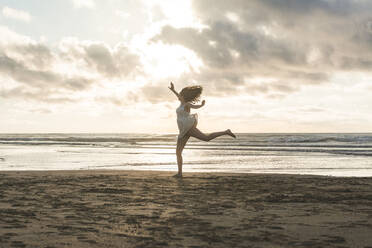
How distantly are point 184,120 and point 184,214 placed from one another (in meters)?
4.85

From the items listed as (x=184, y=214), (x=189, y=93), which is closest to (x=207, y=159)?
(x=189, y=93)

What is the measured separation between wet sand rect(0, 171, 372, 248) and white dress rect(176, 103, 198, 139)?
161 centimetres

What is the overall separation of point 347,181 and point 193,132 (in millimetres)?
3804

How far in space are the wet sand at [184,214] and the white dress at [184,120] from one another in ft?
5.28

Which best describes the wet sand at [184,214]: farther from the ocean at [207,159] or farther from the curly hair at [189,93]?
the ocean at [207,159]

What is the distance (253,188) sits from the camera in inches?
328

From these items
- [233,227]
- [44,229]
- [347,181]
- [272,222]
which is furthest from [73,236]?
[347,181]

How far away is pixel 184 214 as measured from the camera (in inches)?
216

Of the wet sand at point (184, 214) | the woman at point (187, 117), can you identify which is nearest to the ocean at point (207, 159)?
the woman at point (187, 117)

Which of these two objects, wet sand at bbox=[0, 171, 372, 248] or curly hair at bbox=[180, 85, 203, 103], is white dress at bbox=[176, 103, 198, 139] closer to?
curly hair at bbox=[180, 85, 203, 103]

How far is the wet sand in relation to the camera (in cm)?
420

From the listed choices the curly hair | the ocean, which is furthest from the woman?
the ocean

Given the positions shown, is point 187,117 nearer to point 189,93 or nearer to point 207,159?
point 189,93

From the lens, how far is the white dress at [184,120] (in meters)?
10.1
